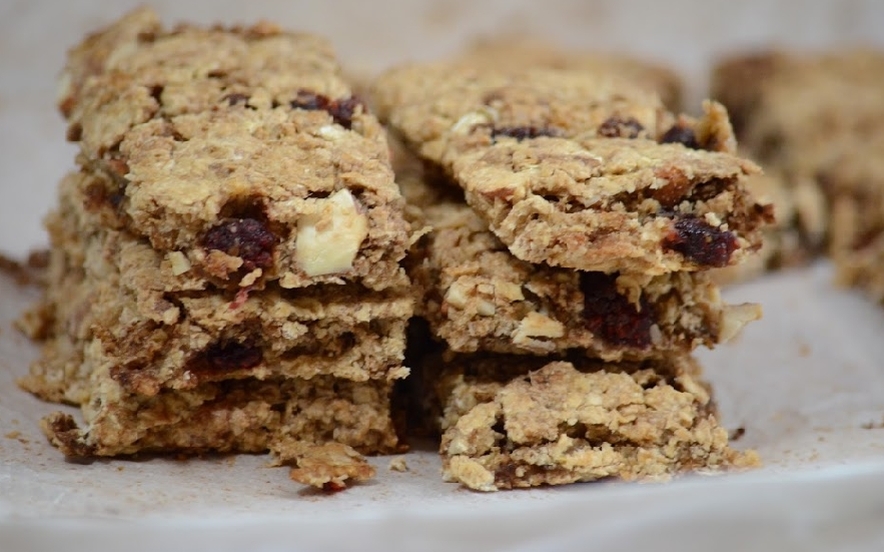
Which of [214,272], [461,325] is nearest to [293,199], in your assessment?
[214,272]

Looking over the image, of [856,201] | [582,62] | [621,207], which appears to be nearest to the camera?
[621,207]

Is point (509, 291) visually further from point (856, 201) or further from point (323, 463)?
point (856, 201)

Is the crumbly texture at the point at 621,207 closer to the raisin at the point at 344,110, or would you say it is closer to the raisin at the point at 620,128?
the raisin at the point at 620,128

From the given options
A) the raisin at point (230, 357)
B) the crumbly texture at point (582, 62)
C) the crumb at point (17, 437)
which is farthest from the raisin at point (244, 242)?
the crumbly texture at point (582, 62)

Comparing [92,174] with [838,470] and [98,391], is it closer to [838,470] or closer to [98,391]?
[98,391]

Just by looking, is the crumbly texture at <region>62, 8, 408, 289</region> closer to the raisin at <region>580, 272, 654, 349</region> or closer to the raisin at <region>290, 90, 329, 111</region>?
the raisin at <region>290, 90, 329, 111</region>

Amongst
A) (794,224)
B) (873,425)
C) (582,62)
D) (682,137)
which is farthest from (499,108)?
(582,62)
